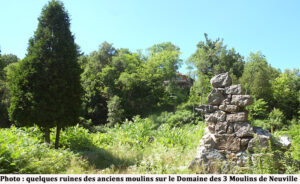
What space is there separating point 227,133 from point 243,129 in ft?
1.36

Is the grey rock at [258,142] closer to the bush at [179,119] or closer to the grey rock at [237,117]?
the grey rock at [237,117]

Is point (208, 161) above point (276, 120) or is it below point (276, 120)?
below

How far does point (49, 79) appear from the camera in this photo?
7.60m

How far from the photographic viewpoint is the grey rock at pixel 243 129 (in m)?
5.16

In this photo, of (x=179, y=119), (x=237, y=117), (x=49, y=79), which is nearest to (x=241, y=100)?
(x=237, y=117)

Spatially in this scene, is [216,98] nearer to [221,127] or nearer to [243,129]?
[221,127]

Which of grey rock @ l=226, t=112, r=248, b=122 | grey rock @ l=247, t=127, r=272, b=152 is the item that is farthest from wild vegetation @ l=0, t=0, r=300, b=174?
grey rock @ l=226, t=112, r=248, b=122

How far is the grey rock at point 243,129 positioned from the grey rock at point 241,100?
20.6 inches

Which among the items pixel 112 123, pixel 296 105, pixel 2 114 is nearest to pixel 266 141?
pixel 112 123

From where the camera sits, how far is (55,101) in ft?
24.7

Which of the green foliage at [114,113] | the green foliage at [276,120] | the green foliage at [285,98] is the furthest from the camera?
the green foliage at [285,98]

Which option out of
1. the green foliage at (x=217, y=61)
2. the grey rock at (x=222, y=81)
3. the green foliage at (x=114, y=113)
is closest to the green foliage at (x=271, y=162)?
the grey rock at (x=222, y=81)

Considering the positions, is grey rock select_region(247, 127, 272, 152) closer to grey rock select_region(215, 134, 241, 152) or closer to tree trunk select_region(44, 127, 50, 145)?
grey rock select_region(215, 134, 241, 152)

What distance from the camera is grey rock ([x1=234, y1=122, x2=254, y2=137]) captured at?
5156 millimetres
